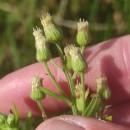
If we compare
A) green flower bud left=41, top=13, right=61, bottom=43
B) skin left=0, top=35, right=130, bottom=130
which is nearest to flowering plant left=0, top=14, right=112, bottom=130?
green flower bud left=41, top=13, right=61, bottom=43

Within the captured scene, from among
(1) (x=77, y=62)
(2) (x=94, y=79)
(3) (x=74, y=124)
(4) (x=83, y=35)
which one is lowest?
(3) (x=74, y=124)

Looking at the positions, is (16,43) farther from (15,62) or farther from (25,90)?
(25,90)

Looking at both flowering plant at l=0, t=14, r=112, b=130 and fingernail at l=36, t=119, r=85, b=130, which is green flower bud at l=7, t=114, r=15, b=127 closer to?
flowering plant at l=0, t=14, r=112, b=130

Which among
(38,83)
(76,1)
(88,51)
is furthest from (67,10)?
(38,83)

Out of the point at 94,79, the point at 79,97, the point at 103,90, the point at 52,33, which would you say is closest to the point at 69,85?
the point at 79,97

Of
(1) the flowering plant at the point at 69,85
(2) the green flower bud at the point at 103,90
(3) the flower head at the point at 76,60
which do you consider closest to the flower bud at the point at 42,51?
(1) the flowering plant at the point at 69,85

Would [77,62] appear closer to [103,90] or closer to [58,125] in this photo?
[103,90]
